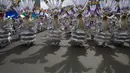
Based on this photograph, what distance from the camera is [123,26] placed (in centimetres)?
925

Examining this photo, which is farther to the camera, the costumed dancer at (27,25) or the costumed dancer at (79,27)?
the costumed dancer at (27,25)

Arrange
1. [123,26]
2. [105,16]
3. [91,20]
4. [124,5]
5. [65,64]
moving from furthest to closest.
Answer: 1. [91,20]
2. [123,26]
3. [105,16]
4. [124,5]
5. [65,64]

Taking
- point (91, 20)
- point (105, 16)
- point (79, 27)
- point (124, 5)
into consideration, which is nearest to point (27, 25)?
point (79, 27)

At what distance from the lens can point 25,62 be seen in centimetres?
599

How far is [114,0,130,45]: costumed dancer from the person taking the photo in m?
8.75

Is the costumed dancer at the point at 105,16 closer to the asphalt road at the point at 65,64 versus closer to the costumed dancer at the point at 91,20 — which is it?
the asphalt road at the point at 65,64

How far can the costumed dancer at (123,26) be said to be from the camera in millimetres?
8748

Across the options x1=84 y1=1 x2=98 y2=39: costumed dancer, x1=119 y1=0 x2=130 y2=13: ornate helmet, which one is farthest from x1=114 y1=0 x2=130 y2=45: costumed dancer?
x1=84 y1=1 x2=98 y2=39: costumed dancer

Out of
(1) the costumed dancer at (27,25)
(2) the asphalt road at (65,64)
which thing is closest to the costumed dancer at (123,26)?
(2) the asphalt road at (65,64)

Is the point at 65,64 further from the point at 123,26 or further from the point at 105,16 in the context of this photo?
the point at 123,26

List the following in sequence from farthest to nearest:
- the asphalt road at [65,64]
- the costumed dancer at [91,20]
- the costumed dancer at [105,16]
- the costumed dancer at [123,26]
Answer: the costumed dancer at [91,20], the costumed dancer at [123,26], the costumed dancer at [105,16], the asphalt road at [65,64]

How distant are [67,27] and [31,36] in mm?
8554

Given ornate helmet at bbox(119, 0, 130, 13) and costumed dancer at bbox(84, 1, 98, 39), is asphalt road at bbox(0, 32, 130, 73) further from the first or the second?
costumed dancer at bbox(84, 1, 98, 39)

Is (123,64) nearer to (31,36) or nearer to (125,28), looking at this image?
(125,28)
